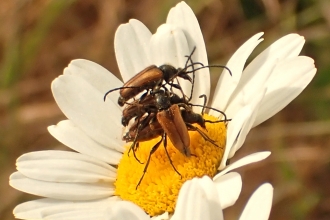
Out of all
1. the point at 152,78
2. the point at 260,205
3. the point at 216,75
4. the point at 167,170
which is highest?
the point at 216,75

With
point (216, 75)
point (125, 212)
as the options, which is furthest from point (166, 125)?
point (216, 75)

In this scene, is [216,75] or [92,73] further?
[216,75]

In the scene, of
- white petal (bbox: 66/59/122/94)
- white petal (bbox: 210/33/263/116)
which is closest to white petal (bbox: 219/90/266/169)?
white petal (bbox: 210/33/263/116)

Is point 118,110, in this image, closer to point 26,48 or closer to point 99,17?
point 26,48

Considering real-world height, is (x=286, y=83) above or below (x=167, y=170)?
above

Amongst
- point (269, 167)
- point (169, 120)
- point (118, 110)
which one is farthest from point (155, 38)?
point (269, 167)

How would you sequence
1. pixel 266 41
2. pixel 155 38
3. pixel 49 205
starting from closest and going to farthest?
pixel 49 205
pixel 155 38
pixel 266 41

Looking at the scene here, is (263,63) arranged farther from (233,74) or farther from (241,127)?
(241,127)

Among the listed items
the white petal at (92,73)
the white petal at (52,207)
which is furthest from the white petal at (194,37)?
the white petal at (52,207)
